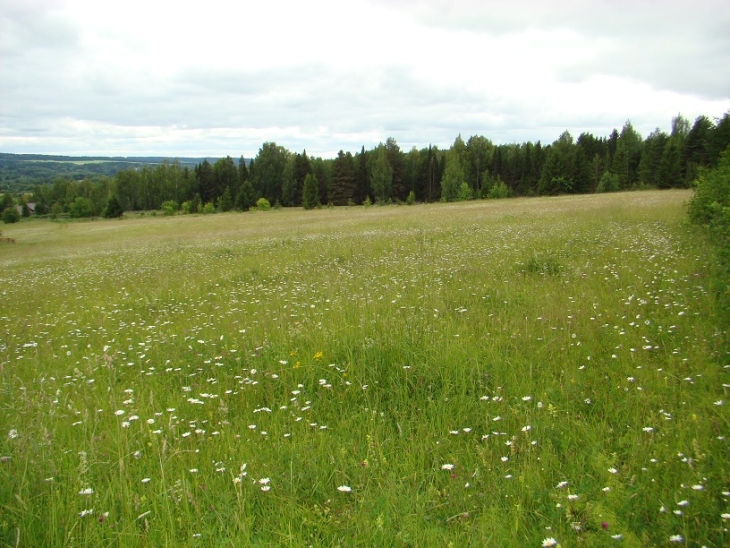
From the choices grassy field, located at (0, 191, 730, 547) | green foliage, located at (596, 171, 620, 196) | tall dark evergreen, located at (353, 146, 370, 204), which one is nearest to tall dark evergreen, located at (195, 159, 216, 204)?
tall dark evergreen, located at (353, 146, 370, 204)

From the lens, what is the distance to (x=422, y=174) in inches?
3853

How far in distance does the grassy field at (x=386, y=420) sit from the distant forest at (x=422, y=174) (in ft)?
238

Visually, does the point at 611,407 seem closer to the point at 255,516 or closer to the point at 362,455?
the point at 362,455

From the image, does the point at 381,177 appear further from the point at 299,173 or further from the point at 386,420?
the point at 386,420

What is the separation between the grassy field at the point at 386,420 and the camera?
9.29 feet

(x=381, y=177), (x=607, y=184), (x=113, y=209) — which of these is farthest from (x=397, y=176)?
(x=113, y=209)

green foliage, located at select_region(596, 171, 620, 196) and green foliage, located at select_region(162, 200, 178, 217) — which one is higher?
green foliage, located at select_region(596, 171, 620, 196)

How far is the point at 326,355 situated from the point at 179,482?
2413 mm

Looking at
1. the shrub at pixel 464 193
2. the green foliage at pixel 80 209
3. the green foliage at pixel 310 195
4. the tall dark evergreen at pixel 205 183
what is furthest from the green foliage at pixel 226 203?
the shrub at pixel 464 193

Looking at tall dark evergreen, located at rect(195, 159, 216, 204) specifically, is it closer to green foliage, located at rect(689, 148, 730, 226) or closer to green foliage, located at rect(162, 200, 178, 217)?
green foliage, located at rect(162, 200, 178, 217)

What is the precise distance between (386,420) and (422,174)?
3823 inches

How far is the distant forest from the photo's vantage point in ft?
268

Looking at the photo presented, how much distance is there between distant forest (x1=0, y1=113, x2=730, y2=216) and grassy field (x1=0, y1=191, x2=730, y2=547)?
7241cm

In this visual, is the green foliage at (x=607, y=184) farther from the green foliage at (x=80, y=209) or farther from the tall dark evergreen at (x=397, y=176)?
the green foliage at (x=80, y=209)
